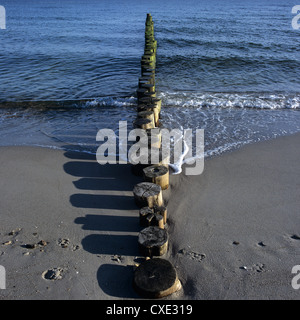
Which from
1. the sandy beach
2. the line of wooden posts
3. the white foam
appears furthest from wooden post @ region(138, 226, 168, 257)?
the white foam

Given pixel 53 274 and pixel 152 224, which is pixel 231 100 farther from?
pixel 53 274

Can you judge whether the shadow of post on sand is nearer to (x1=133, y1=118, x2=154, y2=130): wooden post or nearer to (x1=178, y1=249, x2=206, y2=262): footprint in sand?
(x1=178, y1=249, x2=206, y2=262): footprint in sand

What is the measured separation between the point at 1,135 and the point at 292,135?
6.48 metres

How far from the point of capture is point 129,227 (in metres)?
3.89

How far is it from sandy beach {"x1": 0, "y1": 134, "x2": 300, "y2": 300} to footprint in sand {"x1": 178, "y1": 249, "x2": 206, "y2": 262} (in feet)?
0.04

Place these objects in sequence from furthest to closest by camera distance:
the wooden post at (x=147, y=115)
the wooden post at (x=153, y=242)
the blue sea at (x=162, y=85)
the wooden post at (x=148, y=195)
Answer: the blue sea at (x=162, y=85) → the wooden post at (x=147, y=115) → the wooden post at (x=148, y=195) → the wooden post at (x=153, y=242)

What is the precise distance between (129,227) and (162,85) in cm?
755

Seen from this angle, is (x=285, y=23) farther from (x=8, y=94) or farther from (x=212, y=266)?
(x=212, y=266)

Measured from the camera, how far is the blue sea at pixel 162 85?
7016 millimetres

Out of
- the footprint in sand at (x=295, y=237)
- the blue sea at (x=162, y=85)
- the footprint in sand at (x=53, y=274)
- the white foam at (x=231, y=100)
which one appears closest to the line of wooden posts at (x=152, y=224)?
the footprint in sand at (x=53, y=274)

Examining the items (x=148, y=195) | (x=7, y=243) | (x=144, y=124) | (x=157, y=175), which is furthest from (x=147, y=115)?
(x=7, y=243)

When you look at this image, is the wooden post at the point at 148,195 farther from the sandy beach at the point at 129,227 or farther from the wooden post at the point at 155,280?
the wooden post at the point at 155,280

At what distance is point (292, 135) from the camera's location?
6516 mm

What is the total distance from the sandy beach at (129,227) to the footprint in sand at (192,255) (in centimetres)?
1
